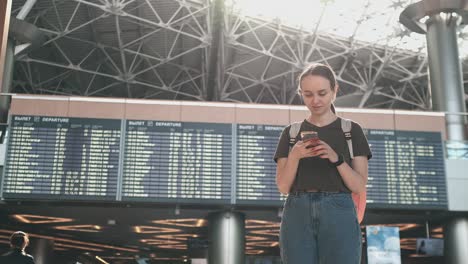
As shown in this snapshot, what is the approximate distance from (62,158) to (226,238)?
3.35 m

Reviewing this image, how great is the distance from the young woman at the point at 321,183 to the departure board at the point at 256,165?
797 centimetres

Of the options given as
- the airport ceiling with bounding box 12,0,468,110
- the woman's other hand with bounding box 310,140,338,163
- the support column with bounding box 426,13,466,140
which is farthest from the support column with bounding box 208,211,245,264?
the woman's other hand with bounding box 310,140,338,163

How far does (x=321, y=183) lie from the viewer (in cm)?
239

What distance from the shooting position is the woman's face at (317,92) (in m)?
2.46

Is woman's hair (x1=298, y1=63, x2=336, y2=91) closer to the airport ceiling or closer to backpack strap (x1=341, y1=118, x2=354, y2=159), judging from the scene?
backpack strap (x1=341, y1=118, x2=354, y2=159)

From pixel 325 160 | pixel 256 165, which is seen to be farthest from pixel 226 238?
pixel 325 160

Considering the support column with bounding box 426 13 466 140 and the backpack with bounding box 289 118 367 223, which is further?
the support column with bounding box 426 13 466 140

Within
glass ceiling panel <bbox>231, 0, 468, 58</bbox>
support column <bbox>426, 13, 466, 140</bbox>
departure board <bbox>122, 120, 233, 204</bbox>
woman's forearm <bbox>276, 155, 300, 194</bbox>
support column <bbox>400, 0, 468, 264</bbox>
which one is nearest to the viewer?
woman's forearm <bbox>276, 155, 300, 194</bbox>

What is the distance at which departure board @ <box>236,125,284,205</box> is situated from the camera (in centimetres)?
1049

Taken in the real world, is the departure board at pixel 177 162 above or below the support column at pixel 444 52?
below

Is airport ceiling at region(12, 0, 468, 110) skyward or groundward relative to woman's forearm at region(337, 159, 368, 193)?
skyward

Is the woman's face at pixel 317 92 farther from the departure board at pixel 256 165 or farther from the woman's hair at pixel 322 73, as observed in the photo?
the departure board at pixel 256 165

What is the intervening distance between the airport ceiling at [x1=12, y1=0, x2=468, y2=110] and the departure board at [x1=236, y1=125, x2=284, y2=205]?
291 inches

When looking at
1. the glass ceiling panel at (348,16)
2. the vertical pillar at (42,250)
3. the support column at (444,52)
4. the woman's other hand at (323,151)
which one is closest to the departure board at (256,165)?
the support column at (444,52)
